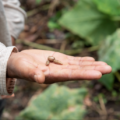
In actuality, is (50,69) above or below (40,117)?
above

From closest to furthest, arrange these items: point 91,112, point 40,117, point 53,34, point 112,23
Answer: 1. point 40,117
2. point 91,112
3. point 112,23
4. point 53,34

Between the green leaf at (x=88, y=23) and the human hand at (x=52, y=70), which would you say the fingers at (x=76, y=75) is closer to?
the human hand at (x=52, y=70)

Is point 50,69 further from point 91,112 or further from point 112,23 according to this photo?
point 112,23

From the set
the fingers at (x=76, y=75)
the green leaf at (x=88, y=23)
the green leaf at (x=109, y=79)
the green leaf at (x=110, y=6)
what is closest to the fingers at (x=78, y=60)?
the fingers at (x=76, y=75)

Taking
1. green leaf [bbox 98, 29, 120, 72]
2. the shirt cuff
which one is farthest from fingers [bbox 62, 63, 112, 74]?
green leaf [bbox 98, 29, 120, 72]

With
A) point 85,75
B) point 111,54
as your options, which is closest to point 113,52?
point 111,54

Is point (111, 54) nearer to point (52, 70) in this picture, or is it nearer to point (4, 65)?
point (52, 70)

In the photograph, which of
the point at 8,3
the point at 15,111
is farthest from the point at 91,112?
the point at 8,3

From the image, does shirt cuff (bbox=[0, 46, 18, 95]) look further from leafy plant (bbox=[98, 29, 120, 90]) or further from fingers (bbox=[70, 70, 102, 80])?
leafy plant (bbox=[98, 29, 120, 90])
